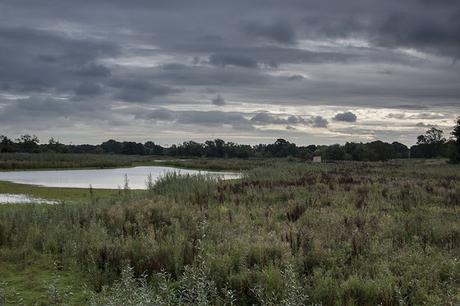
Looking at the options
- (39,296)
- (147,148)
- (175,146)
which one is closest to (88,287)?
(39,296)

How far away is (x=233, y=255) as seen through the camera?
875 centimetres

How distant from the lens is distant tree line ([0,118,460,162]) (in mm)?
93562

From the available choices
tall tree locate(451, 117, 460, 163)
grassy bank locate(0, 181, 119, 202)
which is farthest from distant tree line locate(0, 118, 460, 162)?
grassy bank locate(0, 181, 119, 202)

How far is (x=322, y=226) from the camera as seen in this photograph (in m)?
11.5

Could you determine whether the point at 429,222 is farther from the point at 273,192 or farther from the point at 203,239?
the point at 273,192

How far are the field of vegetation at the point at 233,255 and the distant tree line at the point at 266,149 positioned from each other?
80.3 metres

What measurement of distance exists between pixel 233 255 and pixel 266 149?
142 metres

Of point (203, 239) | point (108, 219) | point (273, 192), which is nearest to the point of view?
point (203, 239)

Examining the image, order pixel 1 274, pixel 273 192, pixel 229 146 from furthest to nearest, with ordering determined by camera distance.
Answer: pixel 229 146 < pixel 273 192 < pixel 1 274

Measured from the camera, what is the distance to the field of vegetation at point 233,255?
7.13 m

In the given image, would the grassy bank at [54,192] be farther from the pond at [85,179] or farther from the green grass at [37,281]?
the green grass at [37,281]

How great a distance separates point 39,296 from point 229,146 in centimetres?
12948

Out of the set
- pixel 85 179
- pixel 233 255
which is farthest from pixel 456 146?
pixel 233 255

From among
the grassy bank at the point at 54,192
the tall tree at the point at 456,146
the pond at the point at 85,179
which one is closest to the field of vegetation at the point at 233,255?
the grassy bank at the point at 54,192
